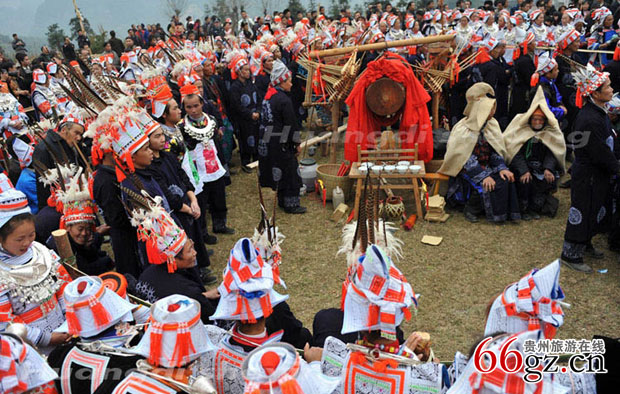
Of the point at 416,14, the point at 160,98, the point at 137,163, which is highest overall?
the point at 416,14

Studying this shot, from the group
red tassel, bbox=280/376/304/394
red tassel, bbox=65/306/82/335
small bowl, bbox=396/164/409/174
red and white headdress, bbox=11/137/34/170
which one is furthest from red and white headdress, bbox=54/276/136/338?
small bowl, bbox=396/164/409/174

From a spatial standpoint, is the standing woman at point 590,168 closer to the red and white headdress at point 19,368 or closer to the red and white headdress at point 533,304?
the red and white headdress at point 533,304

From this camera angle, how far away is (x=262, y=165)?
23.9 ft

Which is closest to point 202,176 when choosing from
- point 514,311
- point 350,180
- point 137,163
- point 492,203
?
point 137,163

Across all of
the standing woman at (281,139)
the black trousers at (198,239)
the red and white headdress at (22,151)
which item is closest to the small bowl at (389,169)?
the standing woman at (281,139)

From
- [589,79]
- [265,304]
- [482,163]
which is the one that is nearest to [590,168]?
[589,79]

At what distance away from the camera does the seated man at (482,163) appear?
6.21 metres

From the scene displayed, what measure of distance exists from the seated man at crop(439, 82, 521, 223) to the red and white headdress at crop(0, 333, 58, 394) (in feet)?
18.1

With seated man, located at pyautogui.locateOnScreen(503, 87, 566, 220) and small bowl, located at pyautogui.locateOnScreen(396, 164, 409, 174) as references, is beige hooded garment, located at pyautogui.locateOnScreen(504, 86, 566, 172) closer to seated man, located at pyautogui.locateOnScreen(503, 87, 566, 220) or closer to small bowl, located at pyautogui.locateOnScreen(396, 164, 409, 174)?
seated man, located at pyautogui.locateOnScreen(503, 87, 566, 220)

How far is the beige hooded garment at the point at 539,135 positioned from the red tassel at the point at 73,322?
565 cm

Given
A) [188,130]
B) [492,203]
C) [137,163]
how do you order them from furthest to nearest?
[492,203] → [188,130] → [137,163]

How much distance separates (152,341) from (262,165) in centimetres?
525

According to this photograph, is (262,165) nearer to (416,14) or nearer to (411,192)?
(411,192)

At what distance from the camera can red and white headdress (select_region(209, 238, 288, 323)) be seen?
2490mm
